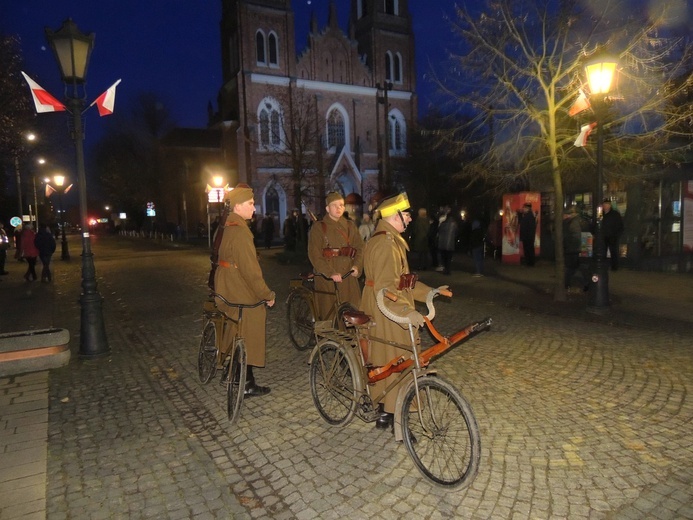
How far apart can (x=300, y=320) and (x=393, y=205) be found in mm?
3621

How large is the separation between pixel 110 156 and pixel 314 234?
2390 inches

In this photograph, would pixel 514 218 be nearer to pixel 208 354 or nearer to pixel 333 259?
pixel 333 259

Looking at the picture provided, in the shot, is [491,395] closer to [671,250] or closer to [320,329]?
[320,329]

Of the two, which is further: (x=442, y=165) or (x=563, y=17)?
(x=442, y=165)

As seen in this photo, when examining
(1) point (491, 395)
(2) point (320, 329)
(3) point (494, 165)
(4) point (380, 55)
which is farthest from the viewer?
(4) point (380, 55)

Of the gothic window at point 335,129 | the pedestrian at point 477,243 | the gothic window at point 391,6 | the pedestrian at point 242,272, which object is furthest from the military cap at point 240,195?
the gothic window at point 391,6

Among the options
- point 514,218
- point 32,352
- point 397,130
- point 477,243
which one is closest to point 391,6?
point 397,130

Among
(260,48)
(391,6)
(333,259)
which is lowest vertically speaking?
(333,259)

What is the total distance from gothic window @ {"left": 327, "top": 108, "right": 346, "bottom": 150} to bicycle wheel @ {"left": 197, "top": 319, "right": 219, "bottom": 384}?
43.5 m

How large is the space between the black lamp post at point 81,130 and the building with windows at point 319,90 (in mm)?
32569

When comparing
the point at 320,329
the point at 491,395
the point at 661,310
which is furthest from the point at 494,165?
the point at 320,329

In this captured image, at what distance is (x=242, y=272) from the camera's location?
16.4 feet

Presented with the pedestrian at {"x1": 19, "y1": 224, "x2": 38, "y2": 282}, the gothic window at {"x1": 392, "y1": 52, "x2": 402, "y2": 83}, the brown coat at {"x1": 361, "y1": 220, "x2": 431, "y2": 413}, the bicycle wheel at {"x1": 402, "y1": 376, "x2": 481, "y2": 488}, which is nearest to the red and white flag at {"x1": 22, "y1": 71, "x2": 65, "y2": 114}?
the brown coat at {"x1": 361, "y1": 220, "x2": 431, "y2": 413}

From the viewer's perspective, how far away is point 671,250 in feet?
51.9
